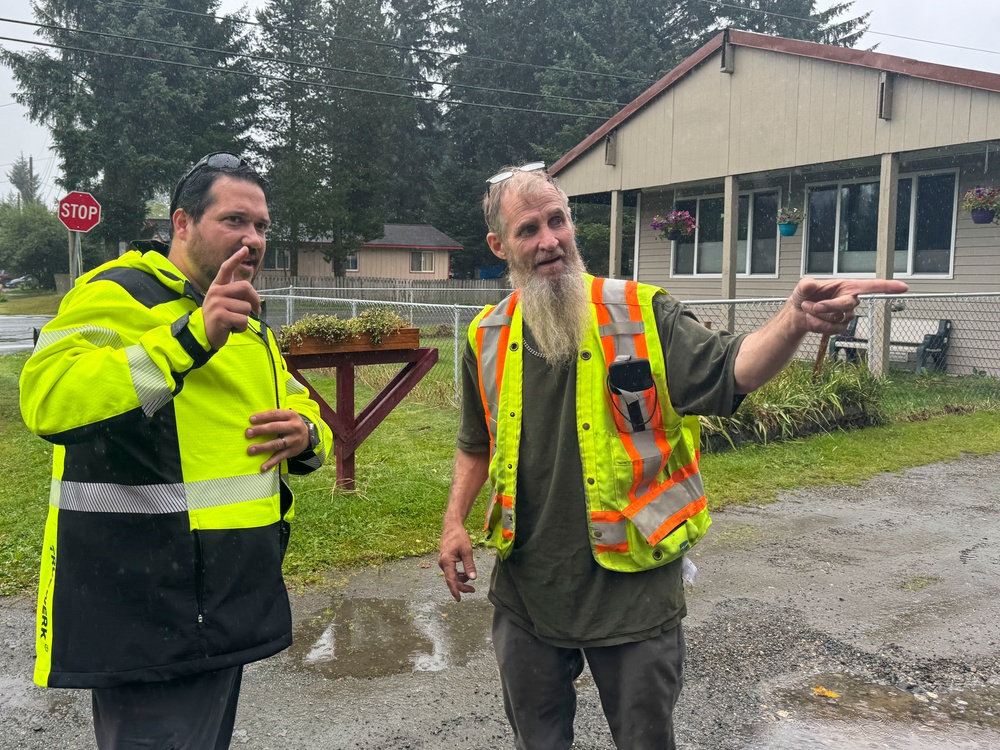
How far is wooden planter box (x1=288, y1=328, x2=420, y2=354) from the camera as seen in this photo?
236 inches

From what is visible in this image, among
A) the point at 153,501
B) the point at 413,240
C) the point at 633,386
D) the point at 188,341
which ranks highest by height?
the point at 413,240

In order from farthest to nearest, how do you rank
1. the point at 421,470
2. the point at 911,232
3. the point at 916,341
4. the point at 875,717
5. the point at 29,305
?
the point at 29,305 < the point at 911,232 < the point at 916,341 < the point at 421,470 < the point at 875,717

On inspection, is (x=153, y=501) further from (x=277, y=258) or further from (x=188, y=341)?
(x=277, y=258)

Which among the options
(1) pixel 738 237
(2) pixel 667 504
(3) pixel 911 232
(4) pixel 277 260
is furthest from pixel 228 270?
(4) pixel 277 260

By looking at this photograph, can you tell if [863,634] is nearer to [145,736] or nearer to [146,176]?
[145,736]

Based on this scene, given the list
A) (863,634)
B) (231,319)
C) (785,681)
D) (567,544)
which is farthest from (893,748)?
(231,319)

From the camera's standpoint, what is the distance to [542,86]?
4331 centimetres

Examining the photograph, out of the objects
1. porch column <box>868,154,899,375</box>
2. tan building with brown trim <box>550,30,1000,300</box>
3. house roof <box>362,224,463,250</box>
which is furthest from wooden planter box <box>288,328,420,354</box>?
house roof <box>362,224,463,250</box>

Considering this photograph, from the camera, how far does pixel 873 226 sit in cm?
1375

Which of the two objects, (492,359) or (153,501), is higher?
(492,359)

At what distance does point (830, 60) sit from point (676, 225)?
14.3ft

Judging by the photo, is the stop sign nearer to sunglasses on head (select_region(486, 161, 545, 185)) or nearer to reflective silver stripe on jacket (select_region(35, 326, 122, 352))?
sunglasses on head (select_region(486, 161, 545, 185))

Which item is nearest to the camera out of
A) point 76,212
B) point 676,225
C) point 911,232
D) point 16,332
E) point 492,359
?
point 492,359

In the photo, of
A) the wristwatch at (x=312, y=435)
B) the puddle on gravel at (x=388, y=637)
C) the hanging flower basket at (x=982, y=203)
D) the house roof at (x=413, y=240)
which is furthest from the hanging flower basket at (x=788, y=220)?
the house roof at (x=413, y=240)
